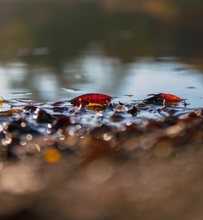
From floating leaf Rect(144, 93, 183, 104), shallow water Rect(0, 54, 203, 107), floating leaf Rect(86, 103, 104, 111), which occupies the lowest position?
shallow water Rect(0, 54, 203, 107)

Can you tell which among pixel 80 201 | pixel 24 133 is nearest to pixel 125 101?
pixel 24 133

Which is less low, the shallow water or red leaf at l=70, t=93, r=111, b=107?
red leaf at l=70, t=93, r=111, b=107

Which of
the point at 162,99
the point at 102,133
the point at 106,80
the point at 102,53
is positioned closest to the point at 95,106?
the point at 162,99

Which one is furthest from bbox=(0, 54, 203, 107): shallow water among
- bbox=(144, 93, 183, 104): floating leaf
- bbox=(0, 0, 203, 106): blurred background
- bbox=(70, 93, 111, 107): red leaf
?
bbox=(70, 93, 111, 107): red leaf

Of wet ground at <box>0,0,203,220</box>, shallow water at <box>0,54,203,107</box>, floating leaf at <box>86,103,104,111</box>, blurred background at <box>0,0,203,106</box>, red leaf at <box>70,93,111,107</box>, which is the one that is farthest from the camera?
blurred background at <box>0,0,203,106</box>

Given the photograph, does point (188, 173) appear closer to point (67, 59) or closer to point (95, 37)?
point (67, 59)

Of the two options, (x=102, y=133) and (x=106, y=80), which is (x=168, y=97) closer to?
(x=102, y=133)

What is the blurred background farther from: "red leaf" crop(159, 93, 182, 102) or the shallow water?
"red leaf" crop(159, 93, 182, 102)

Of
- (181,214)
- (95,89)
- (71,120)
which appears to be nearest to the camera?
(181,214)

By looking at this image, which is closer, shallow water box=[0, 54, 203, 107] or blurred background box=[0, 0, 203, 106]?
shallow water box=[0, 54, 203, 107]
